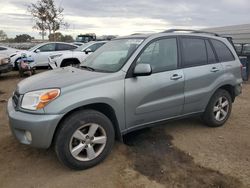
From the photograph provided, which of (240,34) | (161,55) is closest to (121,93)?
(161,55)

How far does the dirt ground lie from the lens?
10.7 feet

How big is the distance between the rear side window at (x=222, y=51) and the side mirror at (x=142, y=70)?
184 cm

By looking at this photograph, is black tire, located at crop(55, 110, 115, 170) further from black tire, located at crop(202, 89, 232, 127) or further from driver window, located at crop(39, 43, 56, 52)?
A: driver window, located at crop(39, 43, 56, 52)

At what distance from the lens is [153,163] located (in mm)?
3684

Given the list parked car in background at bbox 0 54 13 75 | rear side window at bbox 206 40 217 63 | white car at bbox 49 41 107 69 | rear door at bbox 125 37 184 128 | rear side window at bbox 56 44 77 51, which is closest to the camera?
rear door at bbox 125 37 184 128

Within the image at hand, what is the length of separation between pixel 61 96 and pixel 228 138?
2.94 m

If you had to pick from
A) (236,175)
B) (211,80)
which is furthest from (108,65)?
(236,175)

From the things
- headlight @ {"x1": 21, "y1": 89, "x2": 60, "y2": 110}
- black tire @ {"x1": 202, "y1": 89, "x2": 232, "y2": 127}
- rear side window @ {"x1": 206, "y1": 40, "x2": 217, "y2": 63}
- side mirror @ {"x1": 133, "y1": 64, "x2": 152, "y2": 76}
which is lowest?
black tire @ {"x1": 202, "y1": 89, "x2": 232, "y2": 127}

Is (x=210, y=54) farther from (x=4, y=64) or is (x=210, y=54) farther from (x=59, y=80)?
(x=4, y=64)

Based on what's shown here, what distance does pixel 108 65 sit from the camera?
402cm

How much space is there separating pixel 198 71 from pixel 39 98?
102 inches

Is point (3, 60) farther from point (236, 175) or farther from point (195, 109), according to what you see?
point (236, 175)

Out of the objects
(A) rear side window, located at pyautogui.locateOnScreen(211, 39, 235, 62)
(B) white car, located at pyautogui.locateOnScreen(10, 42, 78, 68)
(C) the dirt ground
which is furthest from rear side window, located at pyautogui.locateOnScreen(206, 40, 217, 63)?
(B) white car, located at pyautogui.locateOnScreen(10, 42, 78, 68)

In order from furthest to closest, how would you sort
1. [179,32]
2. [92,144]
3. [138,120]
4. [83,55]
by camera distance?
[83,55], [179,32], [138,120], [92,144]
